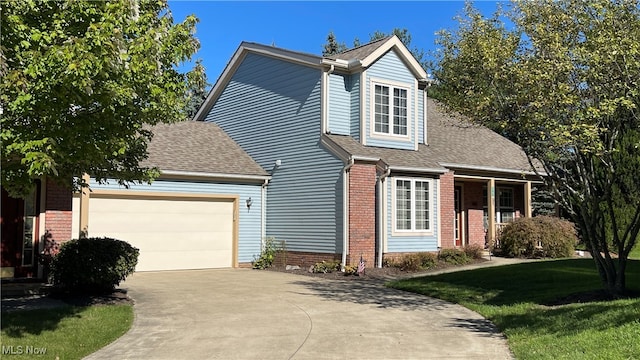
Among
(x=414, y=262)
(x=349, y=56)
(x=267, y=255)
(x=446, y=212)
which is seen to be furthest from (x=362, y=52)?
(x=267, y=255)

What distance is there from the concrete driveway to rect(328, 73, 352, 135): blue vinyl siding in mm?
6538

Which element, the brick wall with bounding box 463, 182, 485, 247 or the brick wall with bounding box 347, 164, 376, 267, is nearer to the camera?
the brick wall with bounding box 347, 164, 376, 267

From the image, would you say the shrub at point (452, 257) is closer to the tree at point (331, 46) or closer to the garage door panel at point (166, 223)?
the garage door panel at point (166, 223)

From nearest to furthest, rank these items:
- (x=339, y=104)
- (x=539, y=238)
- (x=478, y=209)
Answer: (x=339, y=104)
(x=539, y=238)
(x=478, y=209)

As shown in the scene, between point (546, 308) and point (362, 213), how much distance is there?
8.01 metres

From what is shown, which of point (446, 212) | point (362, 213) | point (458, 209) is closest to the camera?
point (362, 213)

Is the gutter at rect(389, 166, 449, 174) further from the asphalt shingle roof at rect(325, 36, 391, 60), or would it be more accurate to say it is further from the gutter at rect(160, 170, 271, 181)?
the gutter at rect(160, 170, 271, 181)

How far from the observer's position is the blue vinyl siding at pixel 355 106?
18719 millimetres

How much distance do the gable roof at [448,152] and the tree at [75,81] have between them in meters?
9.47

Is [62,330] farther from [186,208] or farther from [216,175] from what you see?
[216,175]

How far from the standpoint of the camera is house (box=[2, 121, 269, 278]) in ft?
55.0

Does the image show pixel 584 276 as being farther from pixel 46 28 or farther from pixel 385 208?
pixel 46 28

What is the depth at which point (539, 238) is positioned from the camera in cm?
2097

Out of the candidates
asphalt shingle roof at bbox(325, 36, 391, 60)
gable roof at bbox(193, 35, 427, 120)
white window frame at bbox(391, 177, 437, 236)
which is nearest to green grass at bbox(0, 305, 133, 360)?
white window frame at bbox(391, 177, 437, 236)
